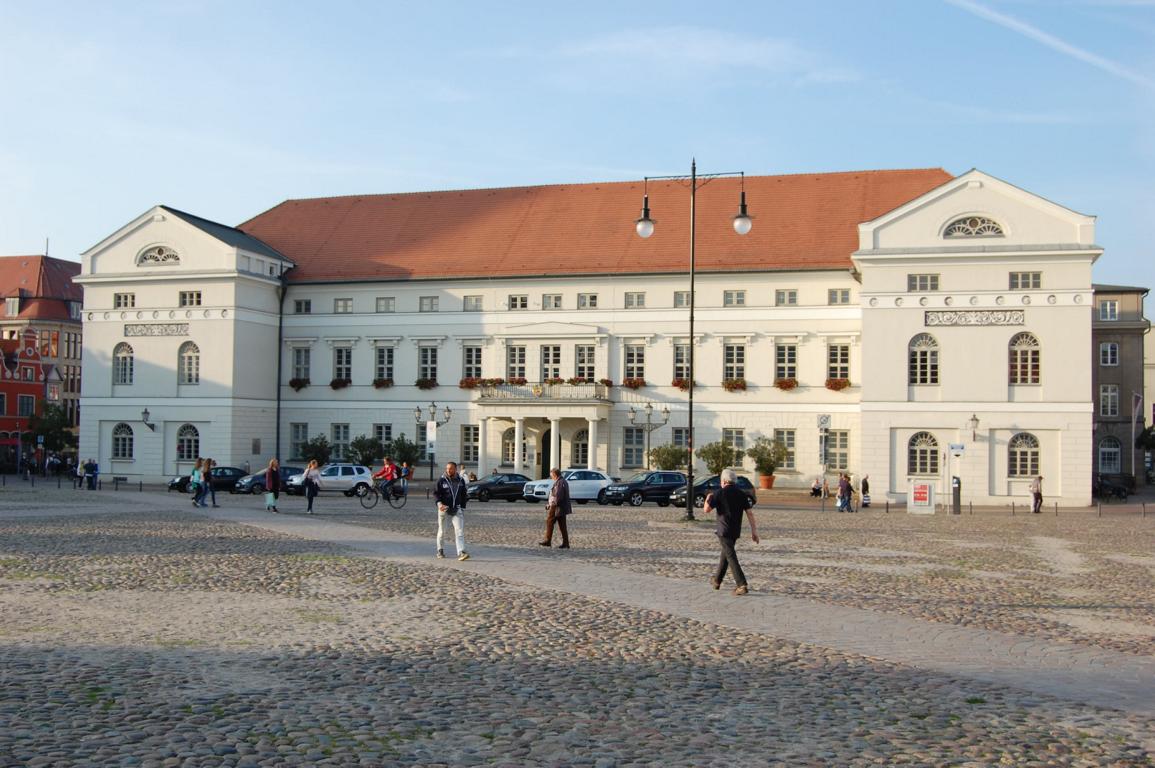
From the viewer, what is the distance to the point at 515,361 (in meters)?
58.3

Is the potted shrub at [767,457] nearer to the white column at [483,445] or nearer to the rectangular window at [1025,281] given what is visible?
the rectangular window at [1025,281]

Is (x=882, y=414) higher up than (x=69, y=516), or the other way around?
(x=882, y=414)

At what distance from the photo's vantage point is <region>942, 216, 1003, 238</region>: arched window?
1908 inches

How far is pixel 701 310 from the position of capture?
55156mm

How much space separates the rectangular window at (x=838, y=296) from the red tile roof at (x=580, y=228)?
1196mm

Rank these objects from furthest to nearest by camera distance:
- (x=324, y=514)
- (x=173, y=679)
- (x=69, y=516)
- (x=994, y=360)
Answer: (x=994, y=360) → (x=324, y=514) → (x=69, y=516) → (x=173, y=679)

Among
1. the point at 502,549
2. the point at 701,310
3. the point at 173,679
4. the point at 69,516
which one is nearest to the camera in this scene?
the point at 173,679

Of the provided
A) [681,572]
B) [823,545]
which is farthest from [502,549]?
[823,545]

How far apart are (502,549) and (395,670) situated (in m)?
12.6

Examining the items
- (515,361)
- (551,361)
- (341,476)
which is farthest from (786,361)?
(341,476)

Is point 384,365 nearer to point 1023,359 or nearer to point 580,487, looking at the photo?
point 580,487

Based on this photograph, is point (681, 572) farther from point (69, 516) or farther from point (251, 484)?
point (251, 484)

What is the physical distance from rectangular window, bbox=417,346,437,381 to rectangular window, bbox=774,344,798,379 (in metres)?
16.9

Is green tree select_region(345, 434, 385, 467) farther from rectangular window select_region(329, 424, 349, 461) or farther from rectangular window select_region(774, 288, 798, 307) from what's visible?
rectangular window select_region(774, 288, 798, 307)
